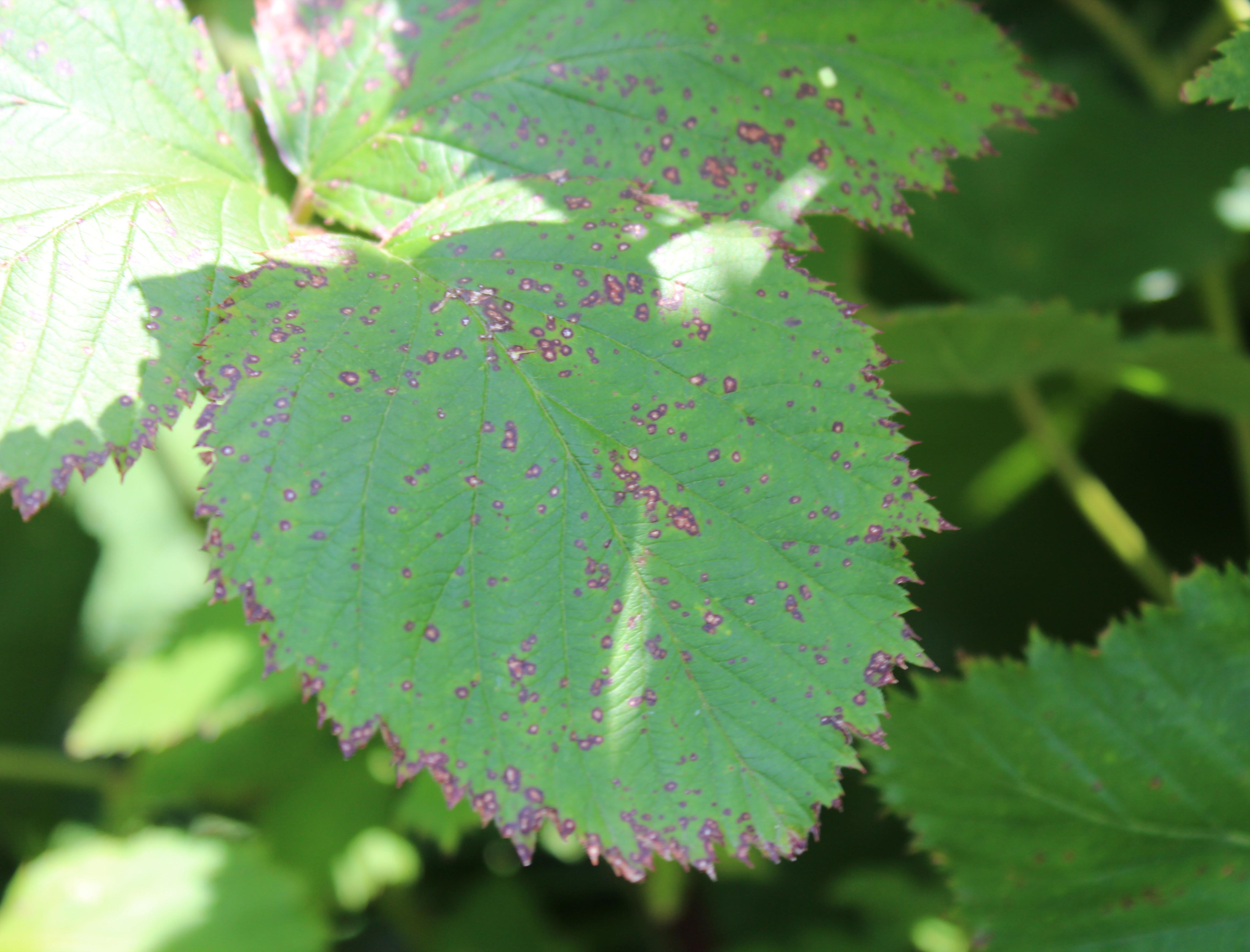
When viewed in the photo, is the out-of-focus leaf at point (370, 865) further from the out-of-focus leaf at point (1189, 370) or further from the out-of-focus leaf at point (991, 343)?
the out-of-focus leaf at point (1189, 370)

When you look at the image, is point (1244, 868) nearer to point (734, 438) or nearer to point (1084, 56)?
point (734, 438)

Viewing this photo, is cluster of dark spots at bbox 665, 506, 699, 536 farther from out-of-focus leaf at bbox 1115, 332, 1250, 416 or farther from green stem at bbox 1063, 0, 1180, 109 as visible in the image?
green stem at bbox 1063, 0, 1180, 109

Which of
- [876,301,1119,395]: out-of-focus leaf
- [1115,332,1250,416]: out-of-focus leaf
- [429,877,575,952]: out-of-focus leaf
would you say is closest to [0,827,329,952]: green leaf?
[429,877,575,952]: out-of-focus leaf

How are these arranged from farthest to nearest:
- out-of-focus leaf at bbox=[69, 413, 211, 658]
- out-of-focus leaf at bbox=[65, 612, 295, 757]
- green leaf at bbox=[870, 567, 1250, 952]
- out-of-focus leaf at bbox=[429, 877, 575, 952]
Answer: out-of-focus leaf at bbox=[69, 413, 211, 658] → out-of-focus leaf at bbox=[429, 877, 575, 952] → out-of-focus leaf at bbox=[65, 612, 295, 757] → green leaf at bbox=[870, 567, 1250, 952]

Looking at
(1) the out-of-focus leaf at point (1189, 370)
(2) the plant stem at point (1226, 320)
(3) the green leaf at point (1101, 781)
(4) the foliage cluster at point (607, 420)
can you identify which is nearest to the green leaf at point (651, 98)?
(4) the foliage cluster at point (607, 420)

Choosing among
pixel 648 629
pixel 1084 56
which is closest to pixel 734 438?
pixel 648 629

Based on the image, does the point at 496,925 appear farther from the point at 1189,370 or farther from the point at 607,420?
the point at 1189,370
